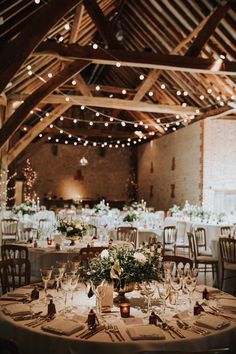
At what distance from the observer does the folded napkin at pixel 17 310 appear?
2.76m

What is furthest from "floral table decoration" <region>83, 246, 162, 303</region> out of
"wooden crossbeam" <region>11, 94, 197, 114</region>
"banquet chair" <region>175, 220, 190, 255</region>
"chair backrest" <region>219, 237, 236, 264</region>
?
"wooden crossbeam" <region>11, 94, 197, 114</region>

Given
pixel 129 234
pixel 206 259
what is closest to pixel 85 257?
pixel 129 234

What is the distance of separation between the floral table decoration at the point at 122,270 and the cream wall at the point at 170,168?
10.6m

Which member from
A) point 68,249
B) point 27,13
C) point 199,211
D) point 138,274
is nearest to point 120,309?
point 138,274

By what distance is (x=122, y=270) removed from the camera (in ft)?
10.00

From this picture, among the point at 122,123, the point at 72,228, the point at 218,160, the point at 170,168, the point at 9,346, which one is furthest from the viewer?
the point at 170,168

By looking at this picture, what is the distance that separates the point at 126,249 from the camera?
323 cm

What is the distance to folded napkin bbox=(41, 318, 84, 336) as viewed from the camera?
245cm

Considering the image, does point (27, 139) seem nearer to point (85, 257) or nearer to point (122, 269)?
point (85, 257)

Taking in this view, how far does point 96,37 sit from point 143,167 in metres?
7.83

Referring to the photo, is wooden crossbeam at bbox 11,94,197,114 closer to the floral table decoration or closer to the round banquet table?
the floral table decoration

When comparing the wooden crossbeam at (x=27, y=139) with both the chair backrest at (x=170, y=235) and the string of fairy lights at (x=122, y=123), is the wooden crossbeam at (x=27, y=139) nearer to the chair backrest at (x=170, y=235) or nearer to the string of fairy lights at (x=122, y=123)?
the string of fairy lights at (x=122, y=123)

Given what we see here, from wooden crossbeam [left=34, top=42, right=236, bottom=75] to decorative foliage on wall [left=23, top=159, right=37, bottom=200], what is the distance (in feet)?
37.3

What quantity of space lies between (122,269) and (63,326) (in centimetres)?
69
